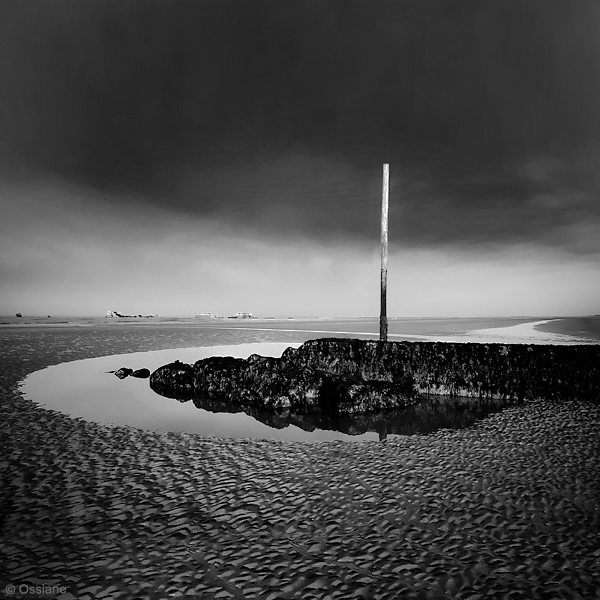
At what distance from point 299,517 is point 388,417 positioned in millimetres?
3978

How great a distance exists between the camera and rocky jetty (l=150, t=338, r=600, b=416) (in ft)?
25.2

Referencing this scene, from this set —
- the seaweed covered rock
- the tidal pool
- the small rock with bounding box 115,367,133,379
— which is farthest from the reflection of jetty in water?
the small rock with bounding box 115,367,133,379

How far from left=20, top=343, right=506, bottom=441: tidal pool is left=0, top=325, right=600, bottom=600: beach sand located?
A: 576mm

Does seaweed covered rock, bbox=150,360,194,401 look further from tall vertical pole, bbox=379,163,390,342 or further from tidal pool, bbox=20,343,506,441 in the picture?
tall vertical pole, bbox=379,163,390,342

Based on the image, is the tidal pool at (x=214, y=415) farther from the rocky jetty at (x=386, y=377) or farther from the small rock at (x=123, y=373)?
the small rock at (x=123, y=373)

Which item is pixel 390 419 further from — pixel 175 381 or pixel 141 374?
pixel 141 374

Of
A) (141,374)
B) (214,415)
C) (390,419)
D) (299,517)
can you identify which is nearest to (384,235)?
(390,419)

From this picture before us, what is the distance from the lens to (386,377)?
10406 mm

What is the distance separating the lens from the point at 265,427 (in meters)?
6.39

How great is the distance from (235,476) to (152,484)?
755mm

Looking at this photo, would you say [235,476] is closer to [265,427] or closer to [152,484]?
[152,484]

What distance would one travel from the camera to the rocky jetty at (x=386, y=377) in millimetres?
7676

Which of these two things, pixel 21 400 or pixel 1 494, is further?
pixel 21 400

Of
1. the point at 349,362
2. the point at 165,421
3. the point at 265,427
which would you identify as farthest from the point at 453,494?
the point at 349,362
